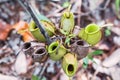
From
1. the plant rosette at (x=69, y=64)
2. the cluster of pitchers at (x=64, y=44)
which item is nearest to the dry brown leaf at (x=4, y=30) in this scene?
the cluster of pitchers at (x=64, y=44)

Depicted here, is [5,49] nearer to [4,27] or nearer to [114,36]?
Answer: [4,27]

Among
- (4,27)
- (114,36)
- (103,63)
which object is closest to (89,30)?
(103,63)

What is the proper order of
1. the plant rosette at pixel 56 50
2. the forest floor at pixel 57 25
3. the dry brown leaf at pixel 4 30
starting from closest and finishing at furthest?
the plant rosette at pixel 56 50
the forest floor at pixel 57 25
the dry brown leaf at pixel 4 30

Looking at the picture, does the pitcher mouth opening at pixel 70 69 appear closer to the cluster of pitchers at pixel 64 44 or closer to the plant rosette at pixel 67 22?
the cluster of pitchers at pixel 64 44

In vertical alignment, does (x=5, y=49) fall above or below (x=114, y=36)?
above

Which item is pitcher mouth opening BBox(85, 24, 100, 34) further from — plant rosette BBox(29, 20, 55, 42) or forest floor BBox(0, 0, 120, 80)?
forest floor BBox(0, 0, 120, 80)

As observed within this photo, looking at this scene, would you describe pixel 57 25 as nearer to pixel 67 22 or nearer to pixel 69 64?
pixel 67 22
